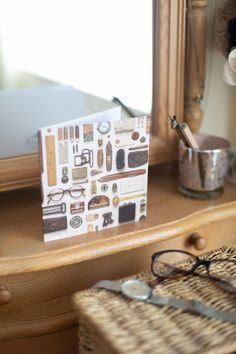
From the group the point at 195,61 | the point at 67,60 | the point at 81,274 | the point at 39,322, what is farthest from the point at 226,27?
the point at 39,322

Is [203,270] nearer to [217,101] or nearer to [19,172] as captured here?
[19,172]

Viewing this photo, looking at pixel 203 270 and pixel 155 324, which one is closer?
pixel 155 324

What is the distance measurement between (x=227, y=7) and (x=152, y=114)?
0.93 feet

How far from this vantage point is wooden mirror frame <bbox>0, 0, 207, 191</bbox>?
38.1 inches

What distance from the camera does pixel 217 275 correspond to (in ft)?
2.45

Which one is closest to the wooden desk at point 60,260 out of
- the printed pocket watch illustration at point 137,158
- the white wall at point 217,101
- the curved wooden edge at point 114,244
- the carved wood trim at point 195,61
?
the curved wooden edge at point 114,244

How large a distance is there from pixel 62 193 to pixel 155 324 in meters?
0.26

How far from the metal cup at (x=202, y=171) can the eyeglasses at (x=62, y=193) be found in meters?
0.25

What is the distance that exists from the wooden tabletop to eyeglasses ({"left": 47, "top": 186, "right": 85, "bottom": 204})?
0.24 feet

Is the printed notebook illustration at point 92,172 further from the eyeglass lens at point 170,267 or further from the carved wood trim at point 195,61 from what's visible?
the carved wood trim at point 195,61

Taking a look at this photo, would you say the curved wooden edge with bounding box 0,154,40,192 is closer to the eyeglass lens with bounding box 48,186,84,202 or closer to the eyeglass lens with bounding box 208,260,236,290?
the eyeglass lens with bounding box 48,186,84,202

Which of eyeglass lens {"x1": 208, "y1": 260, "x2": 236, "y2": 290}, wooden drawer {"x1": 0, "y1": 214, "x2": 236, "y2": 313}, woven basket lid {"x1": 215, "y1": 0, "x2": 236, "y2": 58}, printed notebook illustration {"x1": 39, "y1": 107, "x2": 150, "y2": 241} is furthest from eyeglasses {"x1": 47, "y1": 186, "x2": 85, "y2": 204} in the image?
woven basket lid {"x1": 215, "y1": 0, "x2": 236, "y2": 58}

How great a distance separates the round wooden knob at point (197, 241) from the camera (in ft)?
3.01

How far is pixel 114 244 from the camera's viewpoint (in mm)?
815
